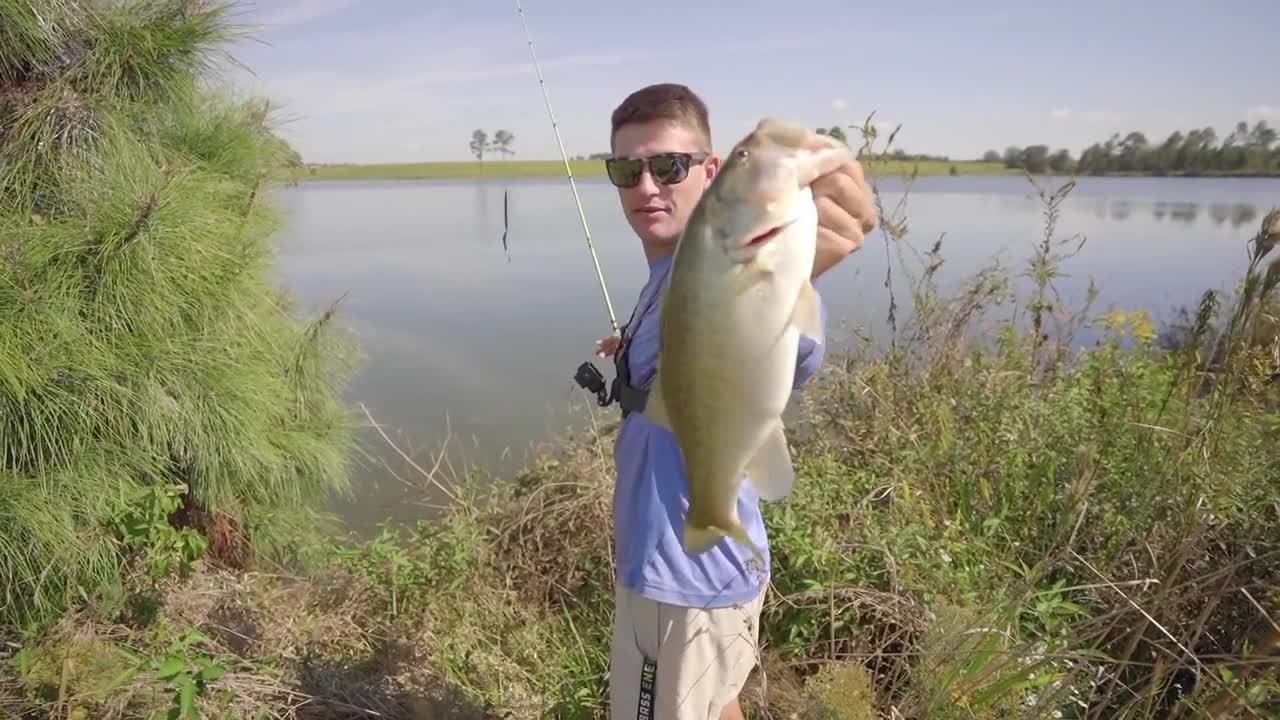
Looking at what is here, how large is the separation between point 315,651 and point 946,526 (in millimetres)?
2681

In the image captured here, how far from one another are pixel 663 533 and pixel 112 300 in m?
2.71

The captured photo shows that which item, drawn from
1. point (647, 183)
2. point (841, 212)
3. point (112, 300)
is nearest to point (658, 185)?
point (647, 183)

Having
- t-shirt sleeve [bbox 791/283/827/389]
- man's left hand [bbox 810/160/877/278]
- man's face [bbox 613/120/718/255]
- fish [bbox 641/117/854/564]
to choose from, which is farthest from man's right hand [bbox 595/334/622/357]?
fish [bbox 641/117/854/564]

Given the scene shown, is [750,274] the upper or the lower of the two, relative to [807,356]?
upper

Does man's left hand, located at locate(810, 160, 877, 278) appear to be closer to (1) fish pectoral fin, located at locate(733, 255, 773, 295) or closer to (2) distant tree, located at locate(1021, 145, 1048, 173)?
(1) fish pectoral fin, located at locate(733, 255, 773, 295)

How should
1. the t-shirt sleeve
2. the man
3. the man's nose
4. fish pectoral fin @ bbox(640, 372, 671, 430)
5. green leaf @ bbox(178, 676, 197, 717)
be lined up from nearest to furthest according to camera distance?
fish pectoral fin @ bbox(640, 372, 671, 430)
the t-shirt sleeve
the man
the man's nose
green leaf @ bbox(178, 676, 197, 717)

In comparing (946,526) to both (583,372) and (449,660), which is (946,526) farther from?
(449,660)

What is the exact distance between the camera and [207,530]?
170 inches

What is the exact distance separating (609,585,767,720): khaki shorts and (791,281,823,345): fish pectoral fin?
895 millimetres

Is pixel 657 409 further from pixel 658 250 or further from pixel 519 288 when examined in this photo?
pixel 519 288

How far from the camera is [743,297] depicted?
135 cm

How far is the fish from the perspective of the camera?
1.32 meters

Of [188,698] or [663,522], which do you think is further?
[188,698]

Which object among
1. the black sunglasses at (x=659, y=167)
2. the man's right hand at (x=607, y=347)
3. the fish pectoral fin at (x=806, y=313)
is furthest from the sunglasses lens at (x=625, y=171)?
the fish pectoral fin at (x=806, y=313)
